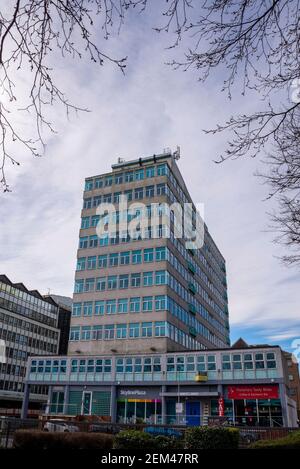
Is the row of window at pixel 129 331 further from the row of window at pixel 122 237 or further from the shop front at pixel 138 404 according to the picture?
the row of window at pixel 122 237

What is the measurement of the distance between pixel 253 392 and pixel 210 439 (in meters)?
27.7

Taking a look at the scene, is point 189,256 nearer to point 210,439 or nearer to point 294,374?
point 210,439

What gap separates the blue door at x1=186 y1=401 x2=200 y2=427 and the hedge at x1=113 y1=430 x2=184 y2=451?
97.2 ft

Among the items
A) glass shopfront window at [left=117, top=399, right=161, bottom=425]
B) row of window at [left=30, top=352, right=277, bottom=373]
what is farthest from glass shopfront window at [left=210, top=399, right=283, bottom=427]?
glass shopfront window at [left=117, top=399, right=161, bottom=425]

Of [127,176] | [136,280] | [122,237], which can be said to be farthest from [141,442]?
[127,176]

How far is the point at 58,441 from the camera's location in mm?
13859

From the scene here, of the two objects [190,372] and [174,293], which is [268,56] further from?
[174,293]

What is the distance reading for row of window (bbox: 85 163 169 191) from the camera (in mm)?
54725

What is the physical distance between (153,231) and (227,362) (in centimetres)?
1796

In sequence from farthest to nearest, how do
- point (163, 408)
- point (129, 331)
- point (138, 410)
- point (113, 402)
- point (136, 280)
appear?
point (136, 280)
point (129, 331)
point (113, 402)
point (138, 410)
point (163, 408)

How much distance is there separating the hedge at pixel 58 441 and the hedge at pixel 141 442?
173cm

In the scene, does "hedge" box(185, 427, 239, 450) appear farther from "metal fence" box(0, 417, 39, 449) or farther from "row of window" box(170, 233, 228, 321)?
"row of window" box(170, 233, 228, 321)
